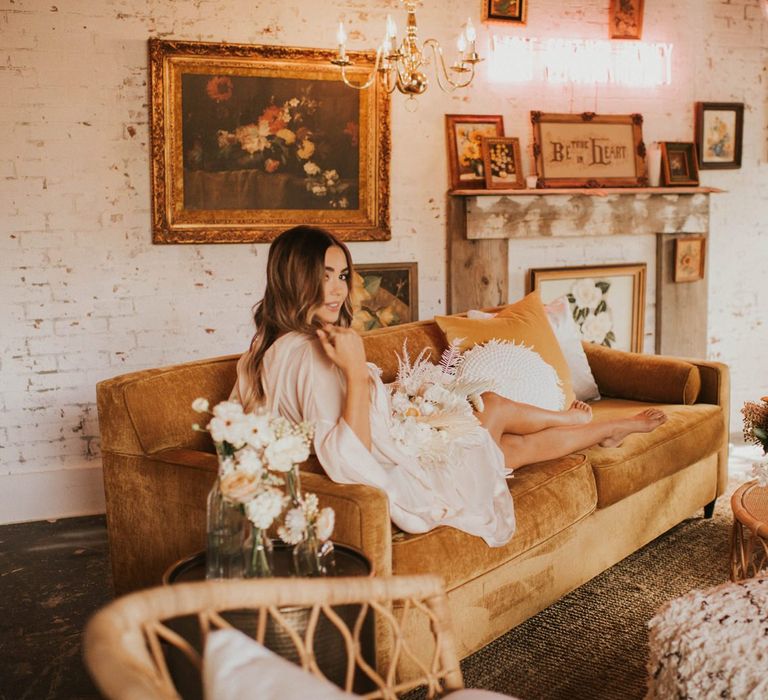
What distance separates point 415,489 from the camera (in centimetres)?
265

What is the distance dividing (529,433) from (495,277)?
188 centimetres

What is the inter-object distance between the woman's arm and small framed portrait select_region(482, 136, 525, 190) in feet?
8.96

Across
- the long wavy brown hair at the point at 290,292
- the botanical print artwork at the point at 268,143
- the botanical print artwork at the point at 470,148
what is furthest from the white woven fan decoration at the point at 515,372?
the botanical print artwork at the point at 470,148

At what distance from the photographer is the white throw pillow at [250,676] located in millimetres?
1053

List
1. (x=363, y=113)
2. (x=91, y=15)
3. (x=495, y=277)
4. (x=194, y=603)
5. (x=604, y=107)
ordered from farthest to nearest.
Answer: (x=604, y=107) < (x=495, y=277) < (x=363, y=113) < (x=91, y=15) < (x=194, y=603)

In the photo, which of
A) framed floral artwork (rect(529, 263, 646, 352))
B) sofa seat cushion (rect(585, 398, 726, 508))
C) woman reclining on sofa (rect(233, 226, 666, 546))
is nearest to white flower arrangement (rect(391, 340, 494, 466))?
woman reclining on sofa (rect(233, 226, 666, 546))

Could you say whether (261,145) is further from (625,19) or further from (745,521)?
(745,521)

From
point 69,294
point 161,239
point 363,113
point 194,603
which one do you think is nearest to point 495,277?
point 363,113

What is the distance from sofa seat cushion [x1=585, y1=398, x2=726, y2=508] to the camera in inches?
130

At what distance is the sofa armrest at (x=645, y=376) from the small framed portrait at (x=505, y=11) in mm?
1980

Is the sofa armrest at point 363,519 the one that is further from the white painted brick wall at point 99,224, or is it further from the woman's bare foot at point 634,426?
the white painted brick wall at point 99,224

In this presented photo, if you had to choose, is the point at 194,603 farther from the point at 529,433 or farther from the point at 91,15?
the point at 91,15

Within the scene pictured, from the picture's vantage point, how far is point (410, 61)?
4250mm

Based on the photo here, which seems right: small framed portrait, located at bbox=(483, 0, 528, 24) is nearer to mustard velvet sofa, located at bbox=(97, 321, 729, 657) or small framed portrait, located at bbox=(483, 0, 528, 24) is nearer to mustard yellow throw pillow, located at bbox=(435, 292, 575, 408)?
mustard yellow throw pillow, located at bbox=(435, 292, 575, 408)
